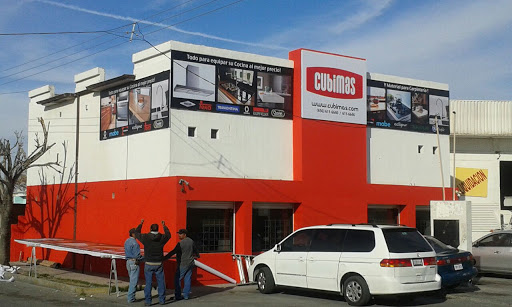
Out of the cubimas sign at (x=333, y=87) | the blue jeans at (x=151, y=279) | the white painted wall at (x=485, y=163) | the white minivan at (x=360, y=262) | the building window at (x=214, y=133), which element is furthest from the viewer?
the white painted wall at (x=485, y=163)

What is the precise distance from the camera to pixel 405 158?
24125mm

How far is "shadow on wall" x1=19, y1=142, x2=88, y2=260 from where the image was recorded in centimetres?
2441

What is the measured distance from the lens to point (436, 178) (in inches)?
979

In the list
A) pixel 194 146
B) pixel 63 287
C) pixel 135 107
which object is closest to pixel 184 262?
pixel 63 287

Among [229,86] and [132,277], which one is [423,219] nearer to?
[229,86]

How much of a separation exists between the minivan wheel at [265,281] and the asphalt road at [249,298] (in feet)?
0.59

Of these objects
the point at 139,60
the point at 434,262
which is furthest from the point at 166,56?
the point at 434,262

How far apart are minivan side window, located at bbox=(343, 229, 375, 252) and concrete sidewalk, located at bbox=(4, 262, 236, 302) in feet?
14.7

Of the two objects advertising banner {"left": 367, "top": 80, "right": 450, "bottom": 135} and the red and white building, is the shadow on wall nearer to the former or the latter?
the red and white building

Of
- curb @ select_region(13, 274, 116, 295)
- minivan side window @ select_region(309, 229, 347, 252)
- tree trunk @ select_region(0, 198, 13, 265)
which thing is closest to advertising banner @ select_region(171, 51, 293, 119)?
curb @ select_region(13, 274, 116, 295)

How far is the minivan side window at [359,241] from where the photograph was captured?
46.2 feet

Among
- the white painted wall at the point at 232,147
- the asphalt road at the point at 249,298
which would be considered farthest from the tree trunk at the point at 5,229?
the white painted wall at the point at 232,147

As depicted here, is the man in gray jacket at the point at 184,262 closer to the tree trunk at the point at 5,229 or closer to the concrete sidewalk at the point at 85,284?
the concrete sidewalk at the point at 85,284

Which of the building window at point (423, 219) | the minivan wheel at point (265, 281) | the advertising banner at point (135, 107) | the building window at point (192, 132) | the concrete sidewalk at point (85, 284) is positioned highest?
the advertising banner at point (135, 107)
